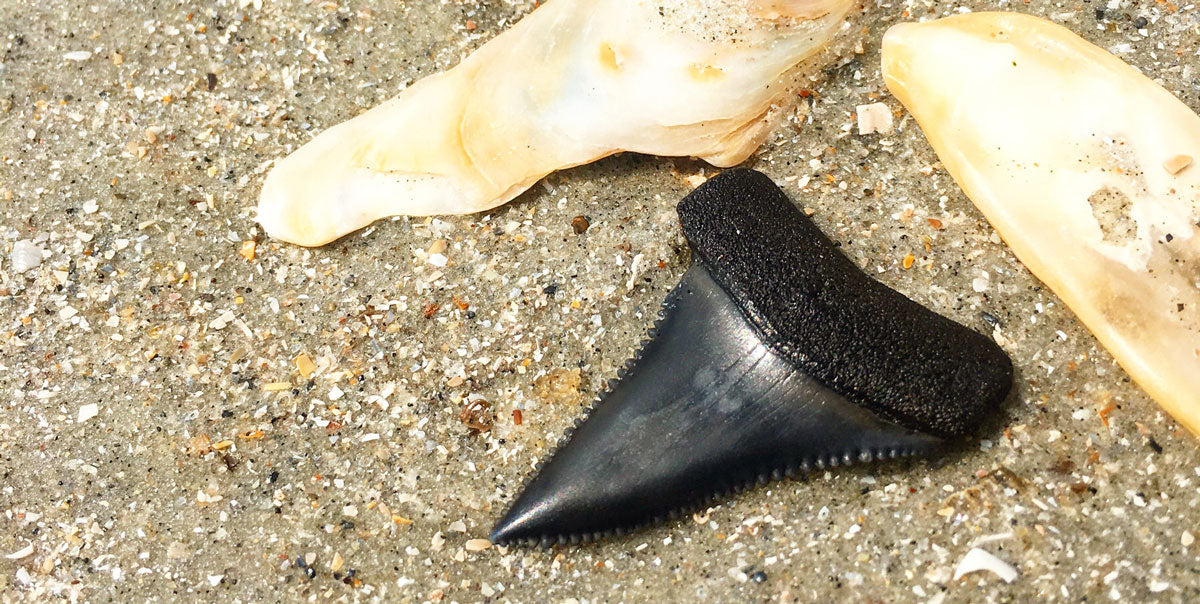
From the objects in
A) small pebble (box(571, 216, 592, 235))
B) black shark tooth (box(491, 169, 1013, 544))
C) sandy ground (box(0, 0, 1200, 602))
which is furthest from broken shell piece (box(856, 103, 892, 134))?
small pebble (box(571, 216, 592, 235))

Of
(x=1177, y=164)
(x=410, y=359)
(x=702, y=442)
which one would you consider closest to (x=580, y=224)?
(x=410, y=359)

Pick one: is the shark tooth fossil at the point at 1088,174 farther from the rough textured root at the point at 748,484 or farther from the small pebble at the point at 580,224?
the small pebble at the point at 580,224

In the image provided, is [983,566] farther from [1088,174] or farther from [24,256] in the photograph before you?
[24,256]

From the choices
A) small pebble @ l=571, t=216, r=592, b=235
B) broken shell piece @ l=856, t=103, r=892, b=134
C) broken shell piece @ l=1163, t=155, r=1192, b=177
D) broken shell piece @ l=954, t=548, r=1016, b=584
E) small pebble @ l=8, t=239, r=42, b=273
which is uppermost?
broken shell piece @ l=1163, t=155, r=1192, b=177

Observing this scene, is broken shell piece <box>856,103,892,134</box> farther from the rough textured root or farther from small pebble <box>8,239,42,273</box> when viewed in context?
small pebble <box>8,239,42,273</box>

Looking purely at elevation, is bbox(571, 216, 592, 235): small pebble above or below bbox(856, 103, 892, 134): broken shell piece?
below

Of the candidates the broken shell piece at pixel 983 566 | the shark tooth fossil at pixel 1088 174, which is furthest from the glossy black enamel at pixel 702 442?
the shark tooth fossil at pixel 1088 174

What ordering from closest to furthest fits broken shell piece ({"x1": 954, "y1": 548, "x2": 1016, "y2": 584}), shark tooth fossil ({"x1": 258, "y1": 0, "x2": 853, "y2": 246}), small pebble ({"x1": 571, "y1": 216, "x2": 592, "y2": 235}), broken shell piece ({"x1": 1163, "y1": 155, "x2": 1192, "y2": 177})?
broken shell piece ({"x1": 954, "y1": 548, "x2": 1016, "y2": 584}) → broken shell piece ({"x1": 1163, "y1": 155, "x2": 1192, "y2": 177}) → shark tooth fossil ({"x1": 258, "y1": 0, "x2": 853, "y2": 246}) → small pebble ({"x1": 571, "y1": 216, "x2": 592, "y2": 235})

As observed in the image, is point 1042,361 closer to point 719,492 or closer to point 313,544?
point 719,492
